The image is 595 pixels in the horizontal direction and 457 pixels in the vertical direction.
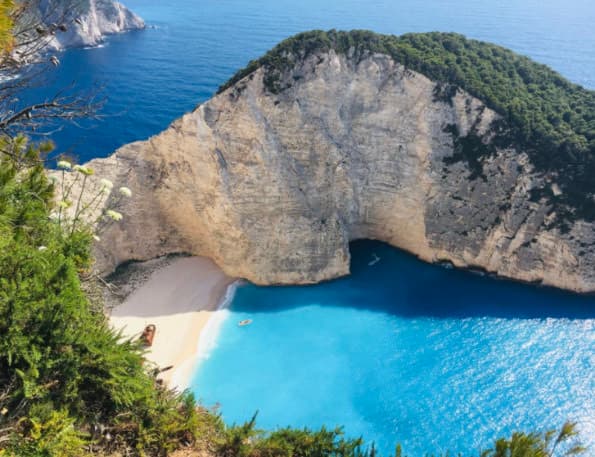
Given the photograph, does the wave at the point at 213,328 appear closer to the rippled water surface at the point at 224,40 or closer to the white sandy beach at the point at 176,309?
the white sandy beach at the point at 176,309

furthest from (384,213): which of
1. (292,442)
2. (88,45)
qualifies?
(88,45)

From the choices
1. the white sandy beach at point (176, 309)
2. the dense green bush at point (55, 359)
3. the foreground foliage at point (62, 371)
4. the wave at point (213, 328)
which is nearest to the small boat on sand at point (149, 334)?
the white sandy beach at point (176, 309)

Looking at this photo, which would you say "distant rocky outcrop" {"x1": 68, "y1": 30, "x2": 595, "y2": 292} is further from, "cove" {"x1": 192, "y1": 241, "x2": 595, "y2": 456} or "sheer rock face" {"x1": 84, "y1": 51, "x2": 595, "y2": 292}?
"cove" {"x1": 192, "y1": 241, "x2": 595, "y2": 456}

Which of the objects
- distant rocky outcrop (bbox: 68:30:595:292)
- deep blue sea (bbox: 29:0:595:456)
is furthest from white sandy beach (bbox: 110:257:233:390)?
distant rocky outcrop (bbox: 68:30:595:292)

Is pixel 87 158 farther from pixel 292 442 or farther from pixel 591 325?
pixel 591 325

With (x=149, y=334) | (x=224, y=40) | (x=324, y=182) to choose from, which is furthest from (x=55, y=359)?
(x=224, y=40)

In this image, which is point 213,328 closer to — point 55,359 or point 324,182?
point 324,182

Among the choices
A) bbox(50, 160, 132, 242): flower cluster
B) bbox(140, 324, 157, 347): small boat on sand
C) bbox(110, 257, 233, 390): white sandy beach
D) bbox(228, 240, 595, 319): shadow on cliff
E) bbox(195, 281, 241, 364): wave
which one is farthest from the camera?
bbox(228, 240, 595, 319): shadow on cliff
